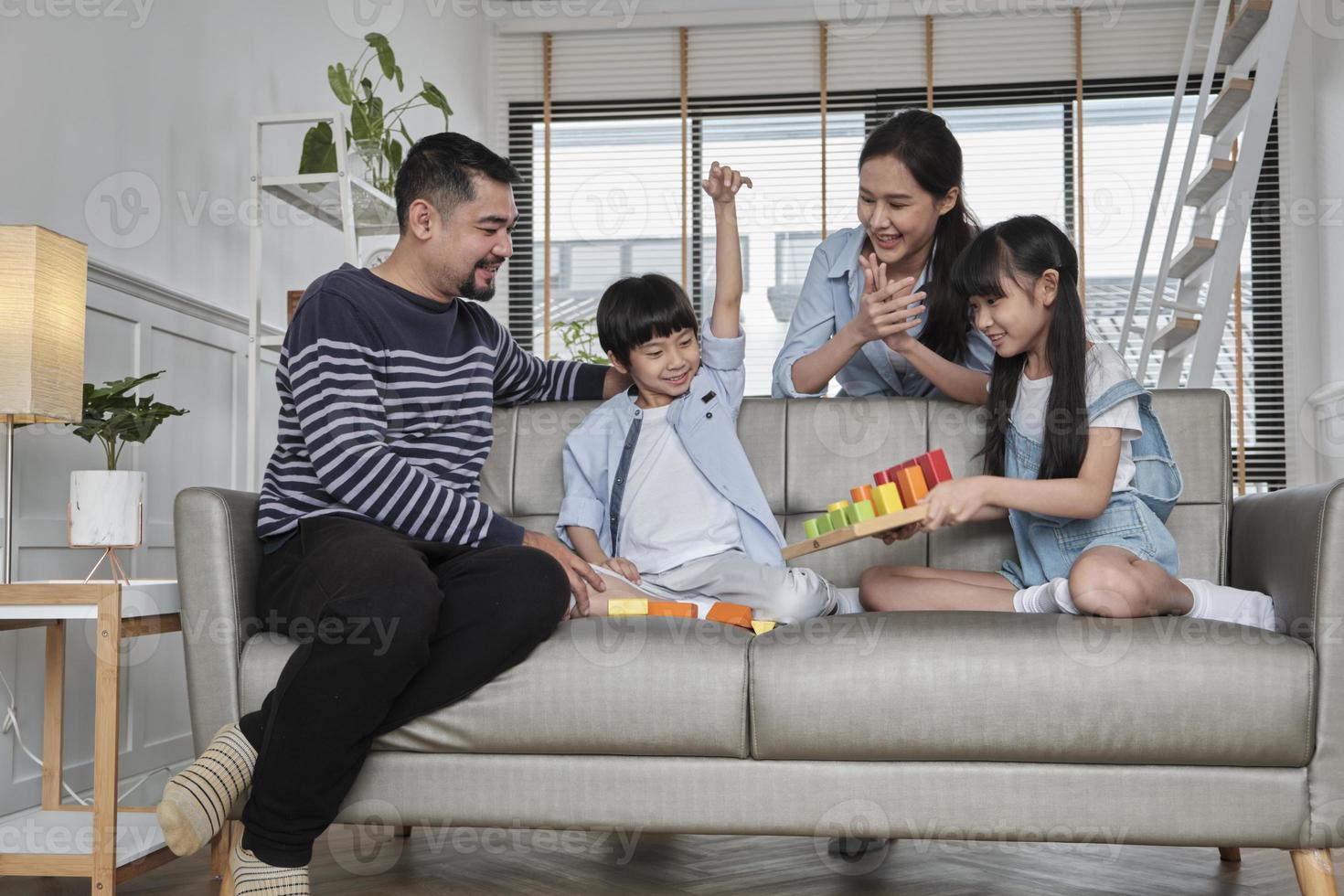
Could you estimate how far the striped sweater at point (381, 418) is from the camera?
1620mm

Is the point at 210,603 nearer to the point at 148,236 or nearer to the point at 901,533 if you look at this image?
the point at 901,533

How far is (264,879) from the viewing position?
4.42 feet

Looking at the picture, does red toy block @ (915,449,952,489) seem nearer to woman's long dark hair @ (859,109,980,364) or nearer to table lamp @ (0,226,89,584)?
woman's long dark hair @ (859,109,980,364)

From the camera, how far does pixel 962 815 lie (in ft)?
4.71

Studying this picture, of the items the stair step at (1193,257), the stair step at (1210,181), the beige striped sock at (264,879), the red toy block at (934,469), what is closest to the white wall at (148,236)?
the beige striped sock at (264,879)

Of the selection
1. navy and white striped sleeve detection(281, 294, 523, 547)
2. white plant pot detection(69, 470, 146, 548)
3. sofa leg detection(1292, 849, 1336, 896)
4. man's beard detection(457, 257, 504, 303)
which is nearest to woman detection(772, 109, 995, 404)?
man's beard detection(457, 257, 504, 303)

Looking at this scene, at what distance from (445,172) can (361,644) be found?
30.5 inches

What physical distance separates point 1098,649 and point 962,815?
0.26m

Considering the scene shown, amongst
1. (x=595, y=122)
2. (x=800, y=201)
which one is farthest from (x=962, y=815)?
(x=595, y=122)

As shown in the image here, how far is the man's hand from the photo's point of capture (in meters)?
1.67

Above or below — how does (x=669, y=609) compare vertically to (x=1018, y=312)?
below

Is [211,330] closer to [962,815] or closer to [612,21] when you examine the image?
[962,815]

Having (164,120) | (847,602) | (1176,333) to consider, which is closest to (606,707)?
(847,602)

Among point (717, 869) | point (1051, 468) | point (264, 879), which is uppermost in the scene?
point (1051, 468)
